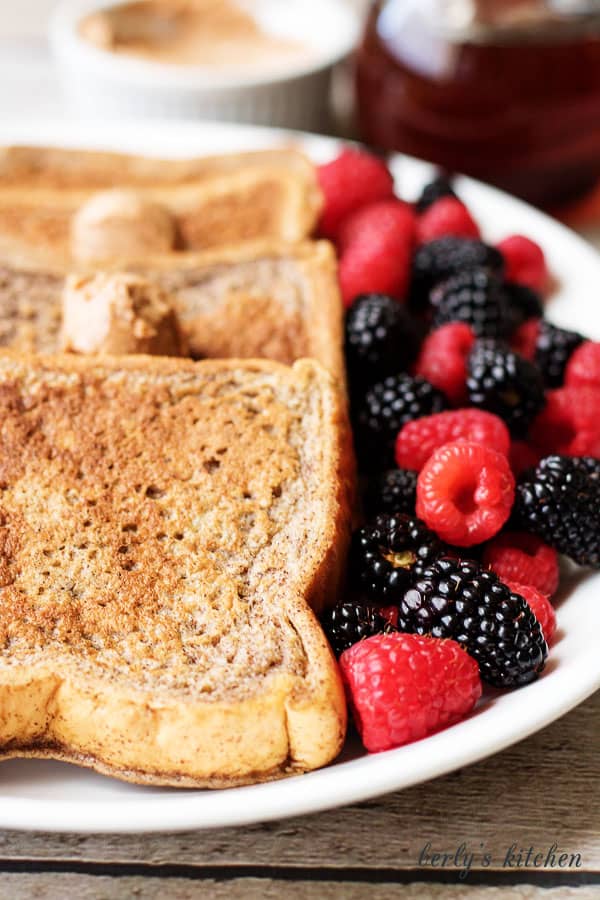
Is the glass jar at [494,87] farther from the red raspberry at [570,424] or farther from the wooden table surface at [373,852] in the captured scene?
the wooden table surface at [373,852]

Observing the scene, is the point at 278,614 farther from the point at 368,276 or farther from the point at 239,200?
the point at 239,200

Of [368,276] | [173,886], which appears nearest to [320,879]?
[173,886]

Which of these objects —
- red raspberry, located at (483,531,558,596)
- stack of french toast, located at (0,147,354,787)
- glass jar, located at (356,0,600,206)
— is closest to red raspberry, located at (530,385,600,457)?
red raspberry, located at (483,531,558,596)

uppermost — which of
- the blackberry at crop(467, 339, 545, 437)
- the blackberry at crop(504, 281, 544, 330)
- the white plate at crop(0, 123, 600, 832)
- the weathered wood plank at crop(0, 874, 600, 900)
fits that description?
the blackberry at crop(504, 281, 544, 330)

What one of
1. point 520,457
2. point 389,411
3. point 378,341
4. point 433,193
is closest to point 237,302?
point 378,341

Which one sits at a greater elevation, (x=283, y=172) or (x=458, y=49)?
(x=458, y=49)

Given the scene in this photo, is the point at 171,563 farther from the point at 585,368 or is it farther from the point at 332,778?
the point at 585,368

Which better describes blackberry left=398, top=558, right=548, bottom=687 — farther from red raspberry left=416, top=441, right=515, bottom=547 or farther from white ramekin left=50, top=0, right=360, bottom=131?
white ramekin left=50, top=0, right=360, bottom=131
